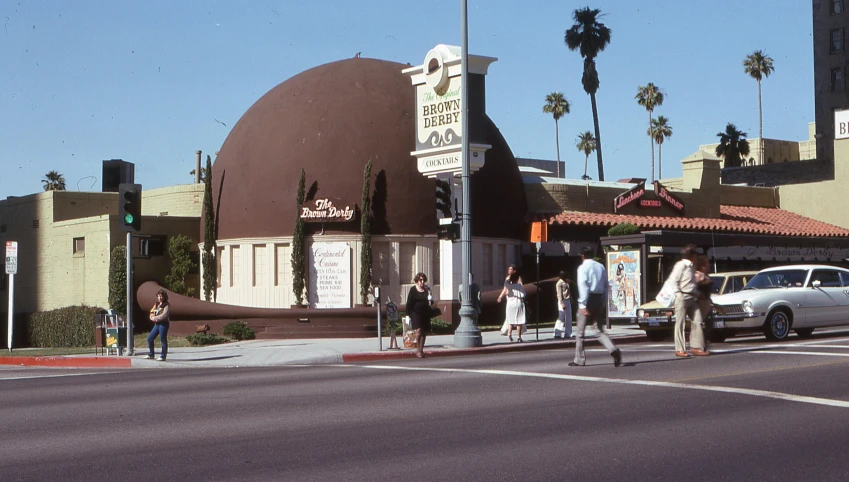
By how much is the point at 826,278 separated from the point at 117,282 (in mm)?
21563

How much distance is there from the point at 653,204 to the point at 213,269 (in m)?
16.0

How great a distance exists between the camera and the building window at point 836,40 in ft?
244

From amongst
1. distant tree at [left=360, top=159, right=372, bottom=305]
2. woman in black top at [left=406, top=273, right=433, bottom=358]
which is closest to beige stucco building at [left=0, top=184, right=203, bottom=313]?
distant tree at [left=360, top=159, right=372, bottom=305]

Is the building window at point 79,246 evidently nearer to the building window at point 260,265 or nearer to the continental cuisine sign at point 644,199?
the building window at point 260,265

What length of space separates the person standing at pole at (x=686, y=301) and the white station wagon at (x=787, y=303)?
3.65 metres

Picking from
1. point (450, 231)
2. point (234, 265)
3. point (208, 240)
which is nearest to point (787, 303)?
point (450, 231)

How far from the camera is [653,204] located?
124 feet

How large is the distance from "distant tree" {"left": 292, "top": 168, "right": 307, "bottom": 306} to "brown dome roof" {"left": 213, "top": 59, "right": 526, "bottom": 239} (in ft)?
1.56

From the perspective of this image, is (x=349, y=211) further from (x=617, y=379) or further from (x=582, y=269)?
(x=617, y=379)

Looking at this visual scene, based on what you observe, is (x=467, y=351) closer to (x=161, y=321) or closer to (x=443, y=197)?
(x=443, y=197)

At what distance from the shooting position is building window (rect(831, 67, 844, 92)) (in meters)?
74.4

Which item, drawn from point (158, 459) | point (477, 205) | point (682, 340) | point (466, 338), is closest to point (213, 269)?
point (477, 205)

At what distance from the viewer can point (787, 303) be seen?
20.9m

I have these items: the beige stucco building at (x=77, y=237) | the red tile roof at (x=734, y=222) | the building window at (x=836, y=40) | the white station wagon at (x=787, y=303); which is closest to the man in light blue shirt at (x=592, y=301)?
the white station wagon at (x=787, y=303)
